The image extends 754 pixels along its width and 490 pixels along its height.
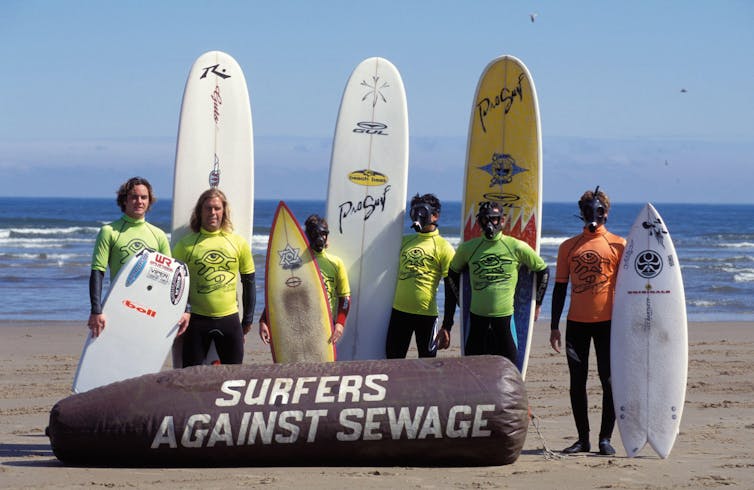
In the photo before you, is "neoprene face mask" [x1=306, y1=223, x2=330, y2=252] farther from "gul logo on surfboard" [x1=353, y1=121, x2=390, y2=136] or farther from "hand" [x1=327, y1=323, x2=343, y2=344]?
"gul logo on surfboard" [x1=353, y1=121, x2=390, y2=136]

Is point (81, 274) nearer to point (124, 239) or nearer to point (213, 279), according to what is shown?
point (124, 239)

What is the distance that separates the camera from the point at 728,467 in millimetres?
4695

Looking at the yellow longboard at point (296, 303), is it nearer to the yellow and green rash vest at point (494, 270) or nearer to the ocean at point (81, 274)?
the yellow and green rash vest at point (494, 270)

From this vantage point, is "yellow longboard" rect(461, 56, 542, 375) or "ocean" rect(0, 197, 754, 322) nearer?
"yellow longboard" rect(461, 56, 542, 375)

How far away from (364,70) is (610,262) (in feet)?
7.90

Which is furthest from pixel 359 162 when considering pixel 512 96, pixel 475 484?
pixel 475 484

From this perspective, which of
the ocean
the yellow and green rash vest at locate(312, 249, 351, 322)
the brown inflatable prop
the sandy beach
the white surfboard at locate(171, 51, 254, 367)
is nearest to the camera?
the sandy beach

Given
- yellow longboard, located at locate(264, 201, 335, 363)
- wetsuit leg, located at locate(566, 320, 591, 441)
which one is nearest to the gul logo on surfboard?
yellow longboard, located at locate(264, 201, 335, 363)

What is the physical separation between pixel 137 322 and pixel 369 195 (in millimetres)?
1912

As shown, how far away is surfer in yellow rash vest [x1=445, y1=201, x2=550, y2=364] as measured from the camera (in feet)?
17.1

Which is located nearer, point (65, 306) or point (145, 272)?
point (145, 272)

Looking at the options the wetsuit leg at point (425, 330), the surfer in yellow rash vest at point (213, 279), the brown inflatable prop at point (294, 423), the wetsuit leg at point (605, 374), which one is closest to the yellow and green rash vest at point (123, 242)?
the surfer in yellow rash vest at point (213, 279)

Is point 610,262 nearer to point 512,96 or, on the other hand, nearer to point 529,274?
point 529,274

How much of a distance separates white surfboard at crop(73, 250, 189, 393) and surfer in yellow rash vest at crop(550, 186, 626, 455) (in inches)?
79.3
